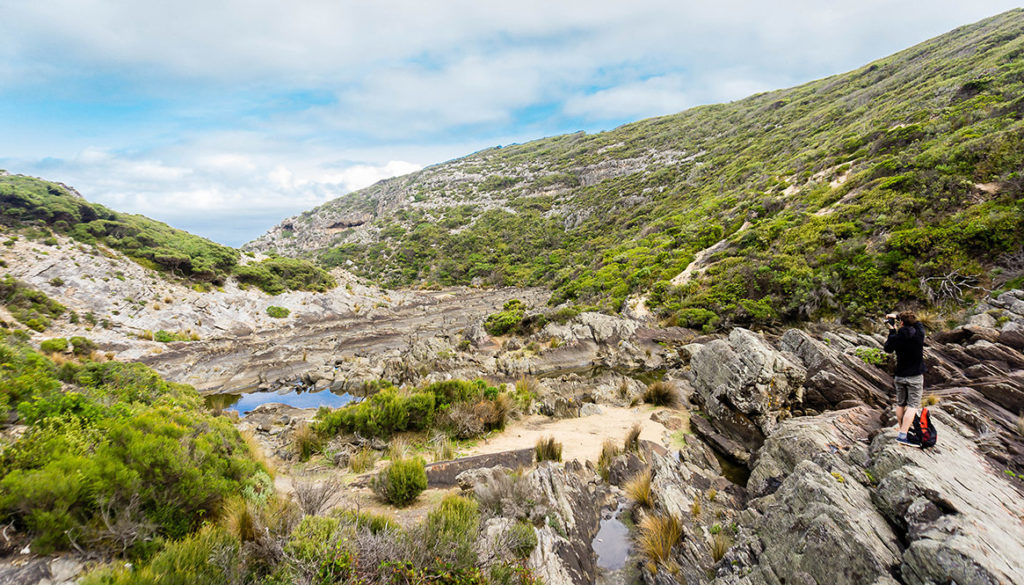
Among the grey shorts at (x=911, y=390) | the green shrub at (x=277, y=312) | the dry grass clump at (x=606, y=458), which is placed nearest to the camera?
the grey shorts at (x=911, y=390)

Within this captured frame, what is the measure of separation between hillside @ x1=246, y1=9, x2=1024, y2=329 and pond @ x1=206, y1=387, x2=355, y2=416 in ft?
61.6

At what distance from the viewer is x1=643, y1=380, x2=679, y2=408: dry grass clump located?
12731 millimetres

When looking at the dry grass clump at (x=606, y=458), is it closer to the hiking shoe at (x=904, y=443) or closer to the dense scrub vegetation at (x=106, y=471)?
the hiking shoe at (x=904, y=443)

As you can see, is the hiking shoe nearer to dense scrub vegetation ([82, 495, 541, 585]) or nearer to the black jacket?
the black jacket

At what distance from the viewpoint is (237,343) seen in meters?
24.0

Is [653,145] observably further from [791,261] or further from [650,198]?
[791,261]

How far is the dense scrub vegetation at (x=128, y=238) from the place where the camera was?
29.4m

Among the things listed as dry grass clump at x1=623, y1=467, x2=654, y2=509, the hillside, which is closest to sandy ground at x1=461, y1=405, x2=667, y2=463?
dry grass clump at x1=623, y1=467, x2=654, y2=509

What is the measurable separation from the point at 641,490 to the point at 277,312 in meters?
33.8

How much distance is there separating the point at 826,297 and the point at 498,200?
80804 mm

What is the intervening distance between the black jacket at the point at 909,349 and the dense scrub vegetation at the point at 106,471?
9143 millimetres

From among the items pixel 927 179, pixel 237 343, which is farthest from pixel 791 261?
pixel 237 343

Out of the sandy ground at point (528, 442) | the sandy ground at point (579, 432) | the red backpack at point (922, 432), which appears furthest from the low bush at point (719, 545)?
the sandy ground at point (528, 442)

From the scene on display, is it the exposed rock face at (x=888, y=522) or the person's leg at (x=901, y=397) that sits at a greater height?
the person's leg at (x=901, y=397)
